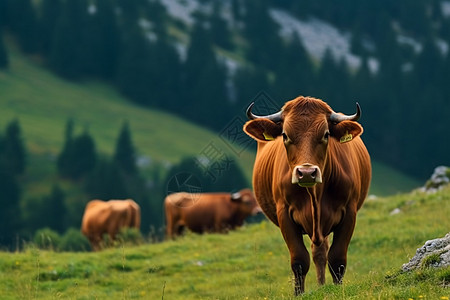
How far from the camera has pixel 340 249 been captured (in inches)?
403

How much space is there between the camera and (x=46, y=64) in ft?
483

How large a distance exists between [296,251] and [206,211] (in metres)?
23.8

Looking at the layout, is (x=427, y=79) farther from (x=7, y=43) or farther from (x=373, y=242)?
(x=373, y=242)

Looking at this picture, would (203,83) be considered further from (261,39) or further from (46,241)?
(46,241)

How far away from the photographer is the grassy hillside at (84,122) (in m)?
110

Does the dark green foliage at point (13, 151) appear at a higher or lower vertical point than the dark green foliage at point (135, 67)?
lower

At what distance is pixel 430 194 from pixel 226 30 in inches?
6692

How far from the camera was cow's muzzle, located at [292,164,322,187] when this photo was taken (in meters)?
9.09

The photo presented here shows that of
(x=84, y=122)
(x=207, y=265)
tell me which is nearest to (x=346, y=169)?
(x=207, y=265)

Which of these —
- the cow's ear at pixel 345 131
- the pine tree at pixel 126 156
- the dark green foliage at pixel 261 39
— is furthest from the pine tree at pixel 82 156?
the cow's ear at pixel 345 131

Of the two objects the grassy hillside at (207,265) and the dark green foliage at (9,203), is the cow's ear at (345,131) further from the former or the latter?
the dark green foliage at (9,203)

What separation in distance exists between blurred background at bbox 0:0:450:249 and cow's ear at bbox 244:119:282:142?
267 ft

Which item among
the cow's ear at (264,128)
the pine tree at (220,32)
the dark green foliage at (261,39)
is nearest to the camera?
the cow's ear at (264,128)

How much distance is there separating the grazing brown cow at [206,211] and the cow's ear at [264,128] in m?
23.0
